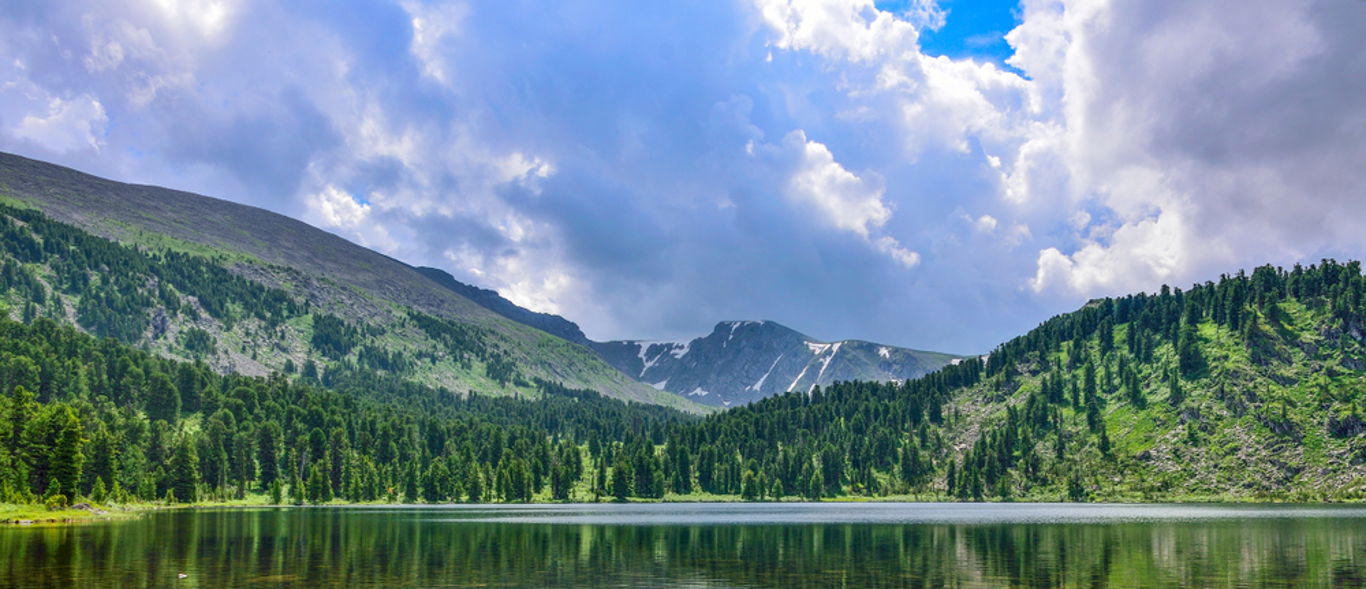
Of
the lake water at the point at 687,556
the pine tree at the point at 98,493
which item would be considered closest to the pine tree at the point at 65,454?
the pine tree at the point at 98,493

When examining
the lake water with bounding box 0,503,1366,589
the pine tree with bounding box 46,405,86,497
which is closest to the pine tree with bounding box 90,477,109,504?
the pine tree with bounding box 46,405,86,497

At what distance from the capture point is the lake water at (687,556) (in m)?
59.8

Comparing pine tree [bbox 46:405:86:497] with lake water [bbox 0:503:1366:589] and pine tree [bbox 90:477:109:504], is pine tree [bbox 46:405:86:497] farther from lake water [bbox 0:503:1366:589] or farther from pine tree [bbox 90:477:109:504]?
lake water [bbox 0:503:1366:589]

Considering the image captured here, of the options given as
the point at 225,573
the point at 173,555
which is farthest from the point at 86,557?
the point at 225,573

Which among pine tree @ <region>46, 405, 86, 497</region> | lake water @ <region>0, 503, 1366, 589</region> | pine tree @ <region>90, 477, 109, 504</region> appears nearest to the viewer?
lake water @ <region>0, 503, 1366, 589</region>

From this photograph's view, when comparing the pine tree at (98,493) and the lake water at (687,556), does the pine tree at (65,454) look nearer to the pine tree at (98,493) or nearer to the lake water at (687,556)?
the pine tree at (98,493)

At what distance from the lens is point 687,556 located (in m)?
80.2

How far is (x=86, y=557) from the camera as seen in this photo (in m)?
71.4

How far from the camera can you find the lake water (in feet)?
196

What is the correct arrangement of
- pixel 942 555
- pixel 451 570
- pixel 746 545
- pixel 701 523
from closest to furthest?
pixel 451 570, pixel 942 555, pixel 746 545, pixel 701 523

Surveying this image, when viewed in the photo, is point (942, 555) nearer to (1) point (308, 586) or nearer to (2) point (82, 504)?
(1) point (308, 586)

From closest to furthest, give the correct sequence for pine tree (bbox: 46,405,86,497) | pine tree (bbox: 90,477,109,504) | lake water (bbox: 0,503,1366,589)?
lake water (bbox: 0,503,1366,589) → pine tree (bbox: 46,405,86,497) → pine tree (bbox: 90,477,109,504)

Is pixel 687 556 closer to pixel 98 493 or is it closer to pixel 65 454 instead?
pixel 65 454

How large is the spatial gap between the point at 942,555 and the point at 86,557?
6882 centimetres
